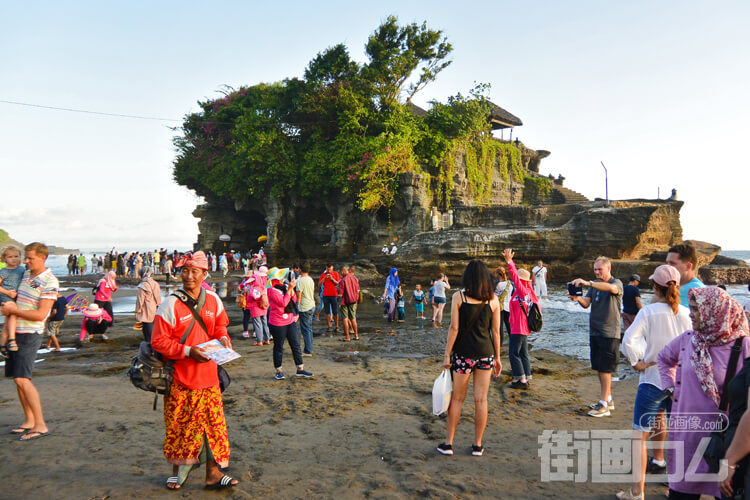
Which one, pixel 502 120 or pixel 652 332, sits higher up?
pixel 502 120

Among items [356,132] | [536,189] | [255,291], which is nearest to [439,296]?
[255,291]

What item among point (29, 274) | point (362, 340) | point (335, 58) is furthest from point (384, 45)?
point (29, 274)

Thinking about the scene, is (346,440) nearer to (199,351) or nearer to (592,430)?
(199,351)

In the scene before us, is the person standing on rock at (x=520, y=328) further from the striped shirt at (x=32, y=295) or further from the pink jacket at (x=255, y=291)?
the striped shirt at (x=32, y=295)

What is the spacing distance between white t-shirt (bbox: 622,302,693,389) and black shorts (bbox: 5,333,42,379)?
5.87 meters

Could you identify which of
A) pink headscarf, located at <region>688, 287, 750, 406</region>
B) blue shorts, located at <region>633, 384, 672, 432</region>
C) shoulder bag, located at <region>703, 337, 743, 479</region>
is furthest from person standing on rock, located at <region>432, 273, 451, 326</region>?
shoulder bag, located at <region>703, 337, 743, 479</region>

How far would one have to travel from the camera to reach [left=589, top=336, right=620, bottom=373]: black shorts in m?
5.09

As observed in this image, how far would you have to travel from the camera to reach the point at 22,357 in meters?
4.37

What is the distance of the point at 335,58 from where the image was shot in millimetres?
31875

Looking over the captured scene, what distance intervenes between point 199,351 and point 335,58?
3251 centimetres

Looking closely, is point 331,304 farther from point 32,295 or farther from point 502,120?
point 502,120

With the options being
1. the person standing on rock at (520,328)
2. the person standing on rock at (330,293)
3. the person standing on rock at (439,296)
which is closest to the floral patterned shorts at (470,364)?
the person standing on rock at (520,328)

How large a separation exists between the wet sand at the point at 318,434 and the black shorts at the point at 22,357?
752mm

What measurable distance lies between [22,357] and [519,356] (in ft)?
21.2
